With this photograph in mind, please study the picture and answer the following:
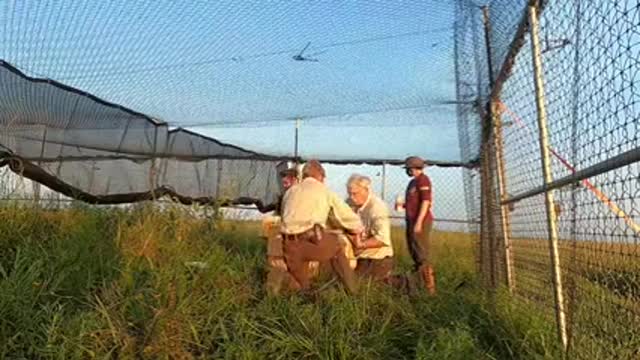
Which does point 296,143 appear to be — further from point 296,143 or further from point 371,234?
point 371,234

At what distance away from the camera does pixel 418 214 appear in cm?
764

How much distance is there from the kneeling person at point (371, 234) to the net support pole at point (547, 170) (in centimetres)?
281

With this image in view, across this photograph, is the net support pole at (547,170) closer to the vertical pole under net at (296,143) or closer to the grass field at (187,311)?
the grass field at (187,311)

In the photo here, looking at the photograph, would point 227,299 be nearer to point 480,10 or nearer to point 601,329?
point 601,329

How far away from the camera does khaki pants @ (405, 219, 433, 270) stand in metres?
7.29

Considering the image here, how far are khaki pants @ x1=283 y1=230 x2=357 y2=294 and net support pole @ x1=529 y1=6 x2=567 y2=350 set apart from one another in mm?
2226

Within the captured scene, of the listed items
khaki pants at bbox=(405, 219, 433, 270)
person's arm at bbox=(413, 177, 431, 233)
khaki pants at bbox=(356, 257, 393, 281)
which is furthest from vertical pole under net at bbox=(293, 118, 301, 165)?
khaki pants at bbox=(356, 257, 393, 281)

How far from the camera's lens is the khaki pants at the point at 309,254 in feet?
18.7

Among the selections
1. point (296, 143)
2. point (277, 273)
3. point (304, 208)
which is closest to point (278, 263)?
point (277, 273)

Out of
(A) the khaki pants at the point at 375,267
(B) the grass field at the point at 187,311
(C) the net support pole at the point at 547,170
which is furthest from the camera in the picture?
(A) the khaki pants at the point at 375,267

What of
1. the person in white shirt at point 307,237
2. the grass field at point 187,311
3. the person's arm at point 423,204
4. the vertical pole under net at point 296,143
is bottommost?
the grass field at point 187,311

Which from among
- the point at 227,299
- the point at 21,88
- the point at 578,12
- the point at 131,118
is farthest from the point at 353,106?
the point at 578,12

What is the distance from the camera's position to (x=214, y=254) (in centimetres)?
571

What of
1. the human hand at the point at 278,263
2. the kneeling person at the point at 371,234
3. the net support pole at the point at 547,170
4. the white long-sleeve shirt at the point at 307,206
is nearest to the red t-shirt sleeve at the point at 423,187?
the kneeling person at the point at 371,234
